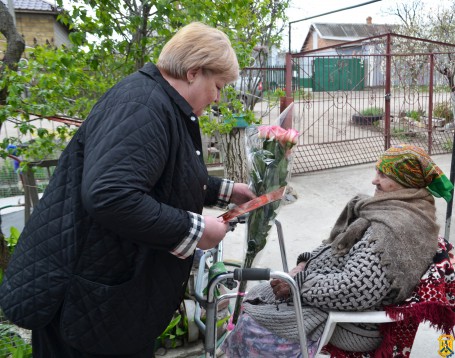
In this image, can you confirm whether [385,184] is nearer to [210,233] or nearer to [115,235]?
[210,233]

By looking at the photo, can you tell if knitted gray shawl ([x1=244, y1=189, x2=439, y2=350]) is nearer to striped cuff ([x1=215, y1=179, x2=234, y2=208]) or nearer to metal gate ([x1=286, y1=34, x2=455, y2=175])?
striped cuff ([x1=215, y1=179, x2=234, y2=208])

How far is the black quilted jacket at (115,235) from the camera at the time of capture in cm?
136

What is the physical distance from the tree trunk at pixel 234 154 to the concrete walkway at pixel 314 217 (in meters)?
0.53

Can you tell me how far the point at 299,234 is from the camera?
5.09m

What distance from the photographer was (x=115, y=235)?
4.84 ft

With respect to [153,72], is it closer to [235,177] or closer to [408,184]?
[408,184]

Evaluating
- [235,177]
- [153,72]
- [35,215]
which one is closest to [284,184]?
[153,72]

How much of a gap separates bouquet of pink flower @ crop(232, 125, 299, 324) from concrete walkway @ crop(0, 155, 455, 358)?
1031 millimetres

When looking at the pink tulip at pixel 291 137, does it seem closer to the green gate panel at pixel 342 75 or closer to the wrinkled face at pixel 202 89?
the wrinkled face at pixel 202 89

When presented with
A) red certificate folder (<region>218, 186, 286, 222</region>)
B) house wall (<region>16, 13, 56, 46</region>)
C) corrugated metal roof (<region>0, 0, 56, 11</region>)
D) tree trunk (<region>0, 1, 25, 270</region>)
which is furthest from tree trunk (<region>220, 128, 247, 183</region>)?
house wall (<region>16, 13, 56, 46</region>)

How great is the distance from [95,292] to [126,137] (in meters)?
0.53

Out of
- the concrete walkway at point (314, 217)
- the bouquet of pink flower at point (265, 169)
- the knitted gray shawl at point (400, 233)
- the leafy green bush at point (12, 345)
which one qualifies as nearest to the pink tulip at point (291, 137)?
the bouquet of pink flower at point (265, 169)

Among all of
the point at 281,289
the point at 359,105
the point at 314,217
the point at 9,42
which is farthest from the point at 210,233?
the point at 359,105

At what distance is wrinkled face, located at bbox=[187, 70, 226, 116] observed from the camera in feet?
5.24
